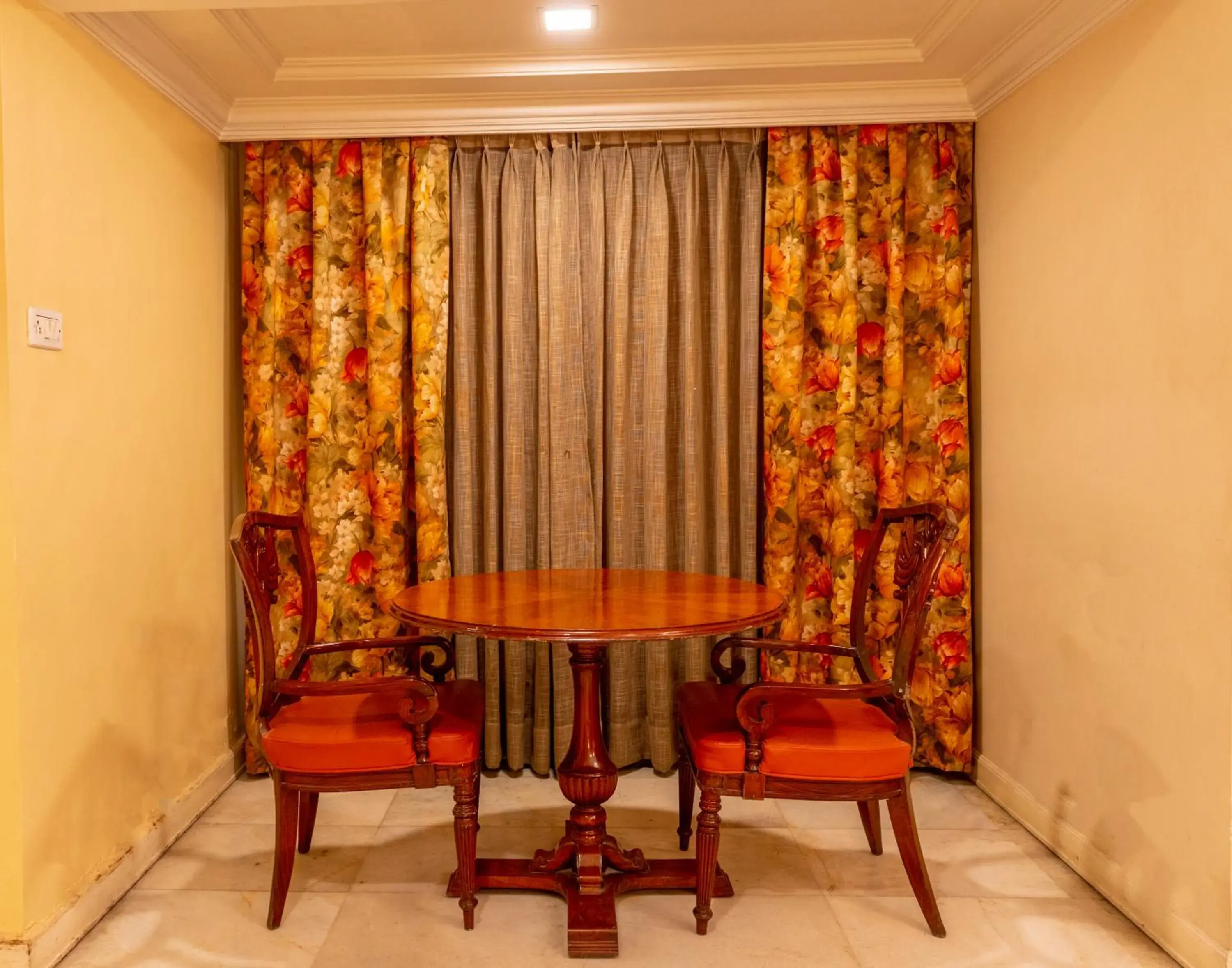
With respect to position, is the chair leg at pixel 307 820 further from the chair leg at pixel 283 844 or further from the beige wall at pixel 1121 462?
the beige wall at pixel 1121 462

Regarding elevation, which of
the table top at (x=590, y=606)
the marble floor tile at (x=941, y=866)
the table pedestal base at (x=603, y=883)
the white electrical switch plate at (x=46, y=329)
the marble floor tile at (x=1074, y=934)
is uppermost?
the white electrical switch plate at (x=46, y=329)

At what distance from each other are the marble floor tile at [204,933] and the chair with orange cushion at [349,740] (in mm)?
65

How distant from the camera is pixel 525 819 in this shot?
8.60 feet

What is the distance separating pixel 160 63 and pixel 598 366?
163 cm

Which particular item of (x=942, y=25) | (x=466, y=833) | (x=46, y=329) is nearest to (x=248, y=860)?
(x=466, y=833)

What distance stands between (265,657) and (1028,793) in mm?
2313

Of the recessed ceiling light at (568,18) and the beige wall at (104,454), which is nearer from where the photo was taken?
the beige wall at (104,454)

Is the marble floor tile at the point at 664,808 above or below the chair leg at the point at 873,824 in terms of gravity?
below

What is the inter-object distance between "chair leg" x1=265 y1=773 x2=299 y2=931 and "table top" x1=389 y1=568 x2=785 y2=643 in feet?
1.69

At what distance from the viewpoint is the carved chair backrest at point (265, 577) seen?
2.05 m

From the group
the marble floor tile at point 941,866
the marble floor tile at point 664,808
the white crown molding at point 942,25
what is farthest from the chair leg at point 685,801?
the white crown molding at point 942,25

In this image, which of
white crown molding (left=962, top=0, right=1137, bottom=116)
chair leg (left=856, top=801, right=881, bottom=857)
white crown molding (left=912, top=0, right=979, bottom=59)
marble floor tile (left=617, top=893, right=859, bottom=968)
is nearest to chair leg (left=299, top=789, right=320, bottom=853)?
marble floor tile (left=617, top=893, right=859, bottom=968)

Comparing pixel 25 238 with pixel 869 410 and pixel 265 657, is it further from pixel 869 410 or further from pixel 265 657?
pixel 869 410

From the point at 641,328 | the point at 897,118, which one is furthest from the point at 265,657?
the point at 897,118
